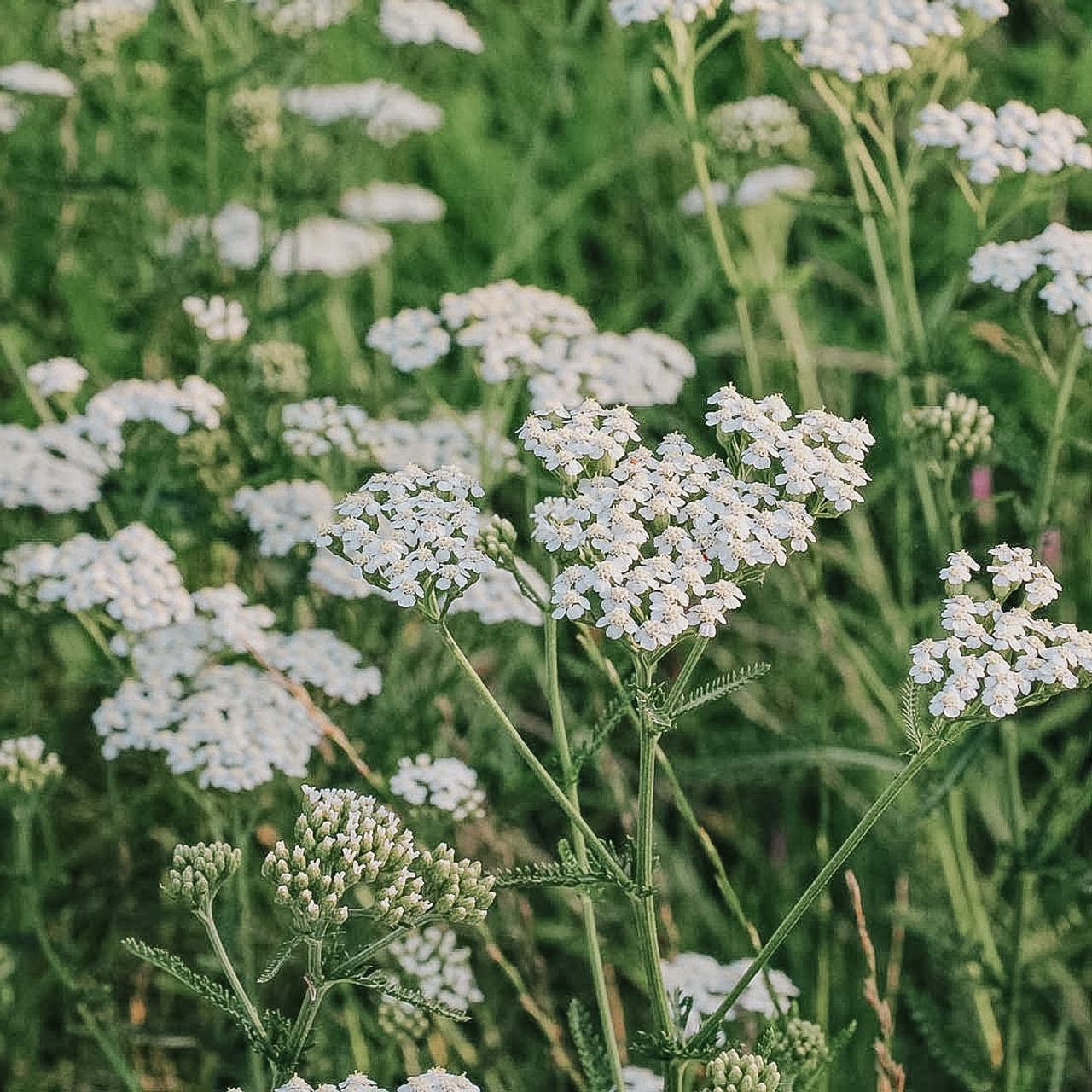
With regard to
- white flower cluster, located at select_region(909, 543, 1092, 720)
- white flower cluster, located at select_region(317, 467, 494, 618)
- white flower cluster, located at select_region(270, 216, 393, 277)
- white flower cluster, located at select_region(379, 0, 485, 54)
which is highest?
white flower cluster, located at select_region(379, 0, 485, 54)

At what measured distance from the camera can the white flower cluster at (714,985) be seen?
2934 millimetres

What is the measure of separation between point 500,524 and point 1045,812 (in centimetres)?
203

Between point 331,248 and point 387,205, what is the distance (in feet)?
0.97

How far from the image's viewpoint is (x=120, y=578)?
322 centimetres

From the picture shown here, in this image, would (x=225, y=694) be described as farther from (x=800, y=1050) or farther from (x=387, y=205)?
(x=387, y=205)

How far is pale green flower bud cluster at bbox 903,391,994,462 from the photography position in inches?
124

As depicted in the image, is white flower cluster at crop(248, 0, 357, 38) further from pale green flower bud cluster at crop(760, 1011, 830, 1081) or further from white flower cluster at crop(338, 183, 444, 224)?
pale green flower bud cluster at crop(760, 1011, 830, 1081)

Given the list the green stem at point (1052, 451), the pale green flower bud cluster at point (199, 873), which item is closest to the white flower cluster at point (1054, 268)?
the green stem at point (1052, 451)

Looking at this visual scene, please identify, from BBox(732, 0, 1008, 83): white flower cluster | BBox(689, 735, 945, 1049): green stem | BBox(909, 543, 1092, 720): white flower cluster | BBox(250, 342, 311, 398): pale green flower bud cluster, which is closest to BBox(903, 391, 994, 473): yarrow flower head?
BBox(909, 543, 1092, 720): white flower cluster

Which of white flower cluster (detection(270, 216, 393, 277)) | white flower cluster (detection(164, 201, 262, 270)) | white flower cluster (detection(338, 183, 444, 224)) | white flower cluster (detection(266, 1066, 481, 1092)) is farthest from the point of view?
white flower cluster (detection(338, 183, 444, 224))

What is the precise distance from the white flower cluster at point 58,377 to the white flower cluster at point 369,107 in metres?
1.44

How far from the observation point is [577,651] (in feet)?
14.6

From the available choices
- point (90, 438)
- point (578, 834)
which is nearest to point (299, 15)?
point (90, 438)

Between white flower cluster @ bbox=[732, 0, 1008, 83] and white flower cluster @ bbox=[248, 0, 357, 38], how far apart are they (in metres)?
1.43
